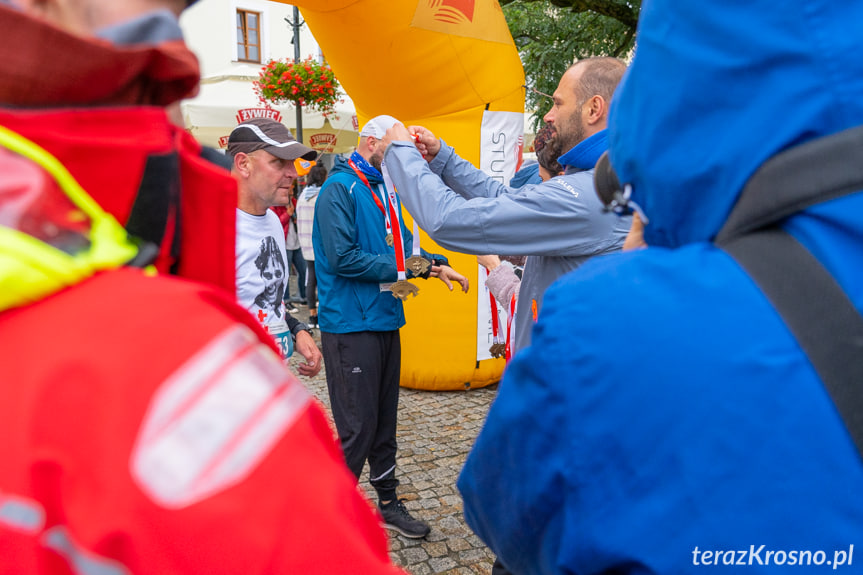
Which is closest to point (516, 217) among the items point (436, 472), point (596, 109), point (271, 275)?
point (596, 109)

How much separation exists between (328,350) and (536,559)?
278cm

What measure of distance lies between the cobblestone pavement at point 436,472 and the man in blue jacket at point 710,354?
8.60ft

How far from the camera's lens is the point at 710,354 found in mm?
784

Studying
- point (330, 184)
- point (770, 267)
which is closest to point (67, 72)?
point (770, 267)

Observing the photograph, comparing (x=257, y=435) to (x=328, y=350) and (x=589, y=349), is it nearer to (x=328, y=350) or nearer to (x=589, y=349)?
(x=589, y=349)

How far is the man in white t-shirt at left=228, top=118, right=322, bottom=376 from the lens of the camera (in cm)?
292

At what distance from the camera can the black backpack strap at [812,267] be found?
0.74m

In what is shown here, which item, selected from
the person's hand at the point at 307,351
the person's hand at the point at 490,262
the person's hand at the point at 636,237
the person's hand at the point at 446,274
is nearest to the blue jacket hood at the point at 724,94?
the person's hand at the point at 636,237

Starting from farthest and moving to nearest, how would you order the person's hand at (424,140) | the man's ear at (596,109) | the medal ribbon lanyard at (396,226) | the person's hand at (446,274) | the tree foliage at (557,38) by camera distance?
the tree foliage at (557,38) < the person's hand at (446,274) < the medal ribbon lanyard at (396,226) < the person's hand at (424,140) < the man's ear at (596,109)

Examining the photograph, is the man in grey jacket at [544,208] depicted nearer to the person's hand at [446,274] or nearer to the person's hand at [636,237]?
the person's hand at [446,274]
